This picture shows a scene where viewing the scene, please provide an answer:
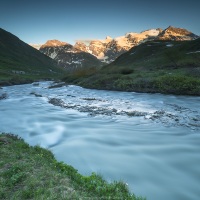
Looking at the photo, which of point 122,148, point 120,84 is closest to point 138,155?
point 122,148

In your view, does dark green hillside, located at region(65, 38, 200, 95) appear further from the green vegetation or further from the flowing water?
the green vegetation

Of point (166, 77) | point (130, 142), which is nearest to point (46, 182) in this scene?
point (130, 142)

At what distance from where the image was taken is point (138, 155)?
1213 cm

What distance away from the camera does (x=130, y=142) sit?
14406 mm

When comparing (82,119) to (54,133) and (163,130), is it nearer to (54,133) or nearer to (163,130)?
(54,133)

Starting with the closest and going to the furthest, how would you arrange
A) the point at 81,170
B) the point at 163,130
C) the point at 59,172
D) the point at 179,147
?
the point at 59,172, the point at 81,170, the point at 179,147, the point at 163,130

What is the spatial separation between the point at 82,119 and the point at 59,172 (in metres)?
12.2

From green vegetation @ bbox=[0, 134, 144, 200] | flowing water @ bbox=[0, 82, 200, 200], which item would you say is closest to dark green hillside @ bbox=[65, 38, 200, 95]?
flowing water @ bbox=[0, 82, 200, 200]

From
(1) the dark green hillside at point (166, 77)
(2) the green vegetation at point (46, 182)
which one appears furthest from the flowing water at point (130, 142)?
(1) the dark green hillside at point (166, 77)

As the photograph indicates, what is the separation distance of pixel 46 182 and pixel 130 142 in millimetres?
7809

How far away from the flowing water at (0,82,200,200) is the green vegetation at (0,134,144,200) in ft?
5.36

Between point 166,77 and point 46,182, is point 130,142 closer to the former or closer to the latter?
point 46,182

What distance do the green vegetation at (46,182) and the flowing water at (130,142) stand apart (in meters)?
1.63

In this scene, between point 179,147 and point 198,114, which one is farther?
point 198,114
